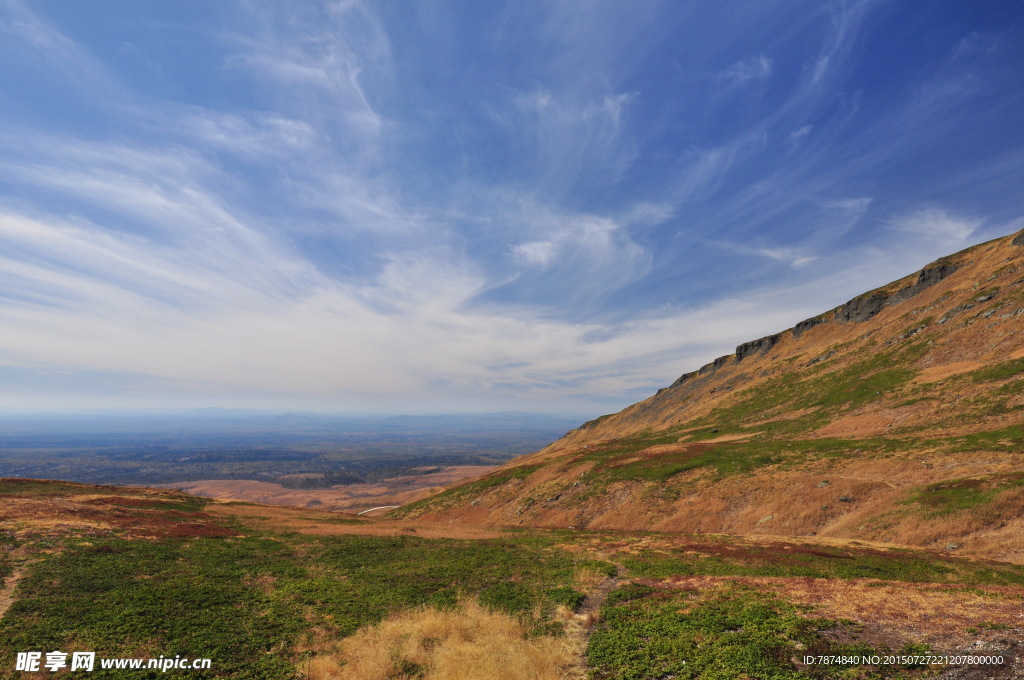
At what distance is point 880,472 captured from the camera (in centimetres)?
4053

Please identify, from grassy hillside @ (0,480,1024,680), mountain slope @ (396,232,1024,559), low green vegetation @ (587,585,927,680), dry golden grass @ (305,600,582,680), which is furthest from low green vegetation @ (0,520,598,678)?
mountain slope @ (396,232,1024,559)

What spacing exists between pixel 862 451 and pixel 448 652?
53549 millimetres

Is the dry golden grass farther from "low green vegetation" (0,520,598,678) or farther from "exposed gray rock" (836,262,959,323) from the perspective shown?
"exposed gray rock" (836,262,959,323)

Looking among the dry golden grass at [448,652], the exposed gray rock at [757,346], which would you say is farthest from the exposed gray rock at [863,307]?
the dry golden grass at [448,652]

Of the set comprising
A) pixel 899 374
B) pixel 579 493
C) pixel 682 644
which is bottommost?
pixel 579 493

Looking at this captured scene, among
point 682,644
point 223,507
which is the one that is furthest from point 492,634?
point 223,507

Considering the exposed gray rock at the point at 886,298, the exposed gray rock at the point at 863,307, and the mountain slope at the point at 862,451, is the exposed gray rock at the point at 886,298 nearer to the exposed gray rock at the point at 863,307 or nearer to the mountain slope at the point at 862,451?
the exposed gray rock at the point at 863,307

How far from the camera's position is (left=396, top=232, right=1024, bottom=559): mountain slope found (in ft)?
111

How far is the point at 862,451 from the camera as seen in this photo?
153 ft

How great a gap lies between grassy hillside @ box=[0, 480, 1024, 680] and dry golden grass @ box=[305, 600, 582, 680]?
0.08m

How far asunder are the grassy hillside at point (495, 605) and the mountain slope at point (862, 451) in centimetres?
992

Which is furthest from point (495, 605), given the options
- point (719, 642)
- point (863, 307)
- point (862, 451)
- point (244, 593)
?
point (863, 307)

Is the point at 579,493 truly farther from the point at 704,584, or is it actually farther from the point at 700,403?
the point at 700,403

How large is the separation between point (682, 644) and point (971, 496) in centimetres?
3385
